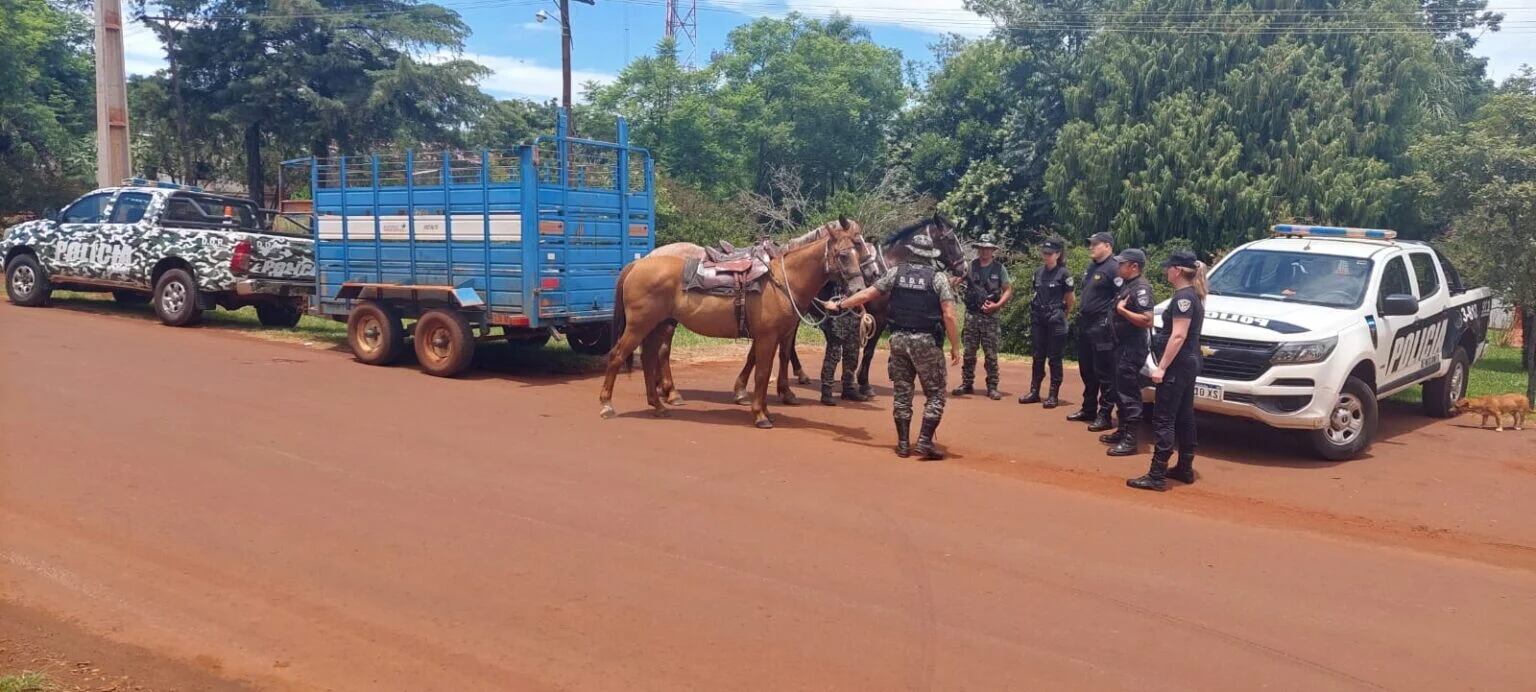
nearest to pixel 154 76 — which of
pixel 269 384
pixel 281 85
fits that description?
pixel 281 85

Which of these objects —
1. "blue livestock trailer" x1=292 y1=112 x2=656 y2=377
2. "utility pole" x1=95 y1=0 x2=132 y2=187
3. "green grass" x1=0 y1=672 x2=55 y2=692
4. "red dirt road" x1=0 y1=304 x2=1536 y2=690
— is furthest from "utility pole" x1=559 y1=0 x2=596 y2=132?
"green grass" x1=0 y1=672 x2=55 y2=692

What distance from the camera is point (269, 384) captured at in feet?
35.3

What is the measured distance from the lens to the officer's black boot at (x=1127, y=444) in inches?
352

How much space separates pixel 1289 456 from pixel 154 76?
34490 millimetres

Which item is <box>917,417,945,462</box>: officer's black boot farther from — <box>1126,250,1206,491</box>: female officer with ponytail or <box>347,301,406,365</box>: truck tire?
<box>347,301,406,365</box>: truck tire

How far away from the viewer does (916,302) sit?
27.5 feet

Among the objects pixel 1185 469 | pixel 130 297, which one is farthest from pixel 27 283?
pixel 1185 469

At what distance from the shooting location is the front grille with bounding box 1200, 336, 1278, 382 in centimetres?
868

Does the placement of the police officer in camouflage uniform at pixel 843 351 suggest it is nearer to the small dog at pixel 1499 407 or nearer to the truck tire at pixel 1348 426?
the truck tire at pixel 1348 426

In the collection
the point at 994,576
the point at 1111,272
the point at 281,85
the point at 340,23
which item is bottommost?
the point at 994,576

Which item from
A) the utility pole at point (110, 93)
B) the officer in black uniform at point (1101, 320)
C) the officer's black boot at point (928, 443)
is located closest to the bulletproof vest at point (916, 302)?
the officer's black boot at point (928, 443)

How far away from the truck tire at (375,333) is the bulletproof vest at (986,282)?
21.7 ft

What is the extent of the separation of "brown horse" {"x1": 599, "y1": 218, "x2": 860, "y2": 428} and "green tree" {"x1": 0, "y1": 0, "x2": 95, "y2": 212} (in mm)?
28516

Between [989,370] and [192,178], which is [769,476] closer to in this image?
[989,370]
